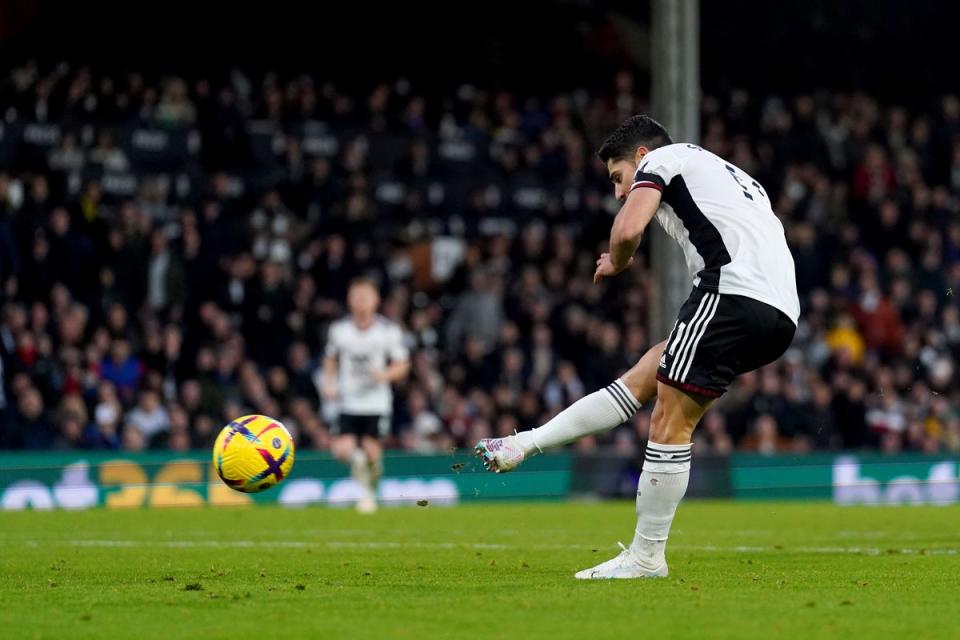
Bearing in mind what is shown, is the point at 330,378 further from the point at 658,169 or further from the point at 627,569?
the point at 658,169

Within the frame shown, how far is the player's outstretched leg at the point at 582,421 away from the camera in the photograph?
7398 mm

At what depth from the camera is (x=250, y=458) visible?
841cm

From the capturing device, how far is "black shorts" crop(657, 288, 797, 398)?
23.3 feet

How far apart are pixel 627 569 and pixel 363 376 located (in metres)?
8.12

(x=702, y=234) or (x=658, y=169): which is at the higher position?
(x=658, y=169)

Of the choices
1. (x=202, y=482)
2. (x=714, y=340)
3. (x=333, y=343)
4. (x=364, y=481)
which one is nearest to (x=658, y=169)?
(x=714, y=340)

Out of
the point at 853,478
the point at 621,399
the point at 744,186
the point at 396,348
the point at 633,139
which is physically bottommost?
the point at 853,478

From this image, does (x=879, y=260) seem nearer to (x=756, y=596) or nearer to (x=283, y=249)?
(x=283, y=249)

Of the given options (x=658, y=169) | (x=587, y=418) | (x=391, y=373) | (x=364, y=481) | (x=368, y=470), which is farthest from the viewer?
(x=368, y=470)

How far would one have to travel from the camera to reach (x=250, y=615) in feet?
19.3

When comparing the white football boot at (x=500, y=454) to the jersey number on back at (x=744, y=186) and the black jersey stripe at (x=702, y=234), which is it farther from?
the jersey number on back at (x=744, y=186)

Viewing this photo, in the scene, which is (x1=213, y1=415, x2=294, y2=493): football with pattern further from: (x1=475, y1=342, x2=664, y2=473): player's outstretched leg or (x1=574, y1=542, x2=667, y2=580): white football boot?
Result: (x1=574, y1=542, x2=667, y2=580): white football boot

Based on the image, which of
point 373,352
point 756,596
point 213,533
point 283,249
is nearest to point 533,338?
point 283,249

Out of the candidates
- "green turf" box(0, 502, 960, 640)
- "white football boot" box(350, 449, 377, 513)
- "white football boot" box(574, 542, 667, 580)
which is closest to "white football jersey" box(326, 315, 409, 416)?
"white football boot" box(350, 449, 377, 513)
